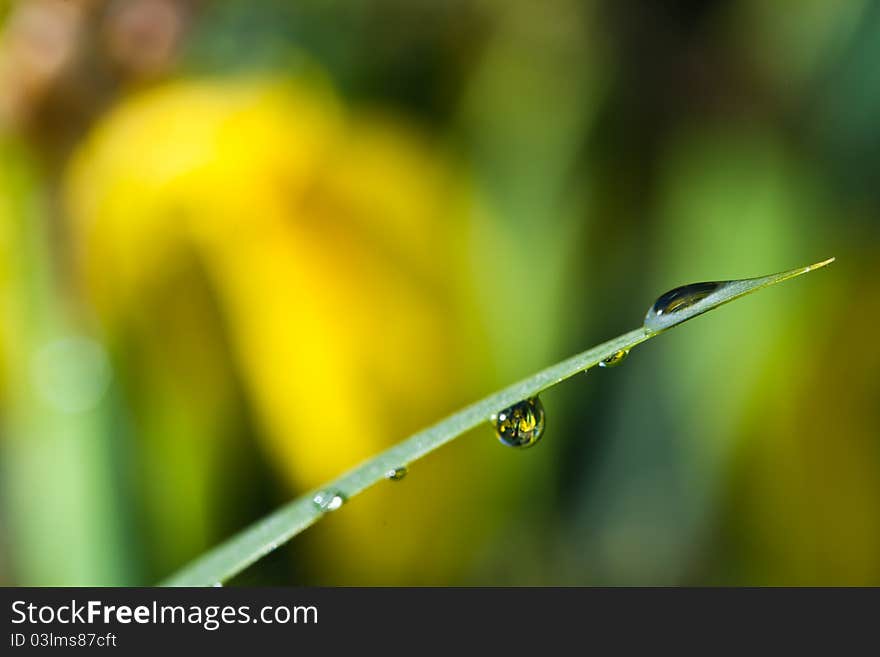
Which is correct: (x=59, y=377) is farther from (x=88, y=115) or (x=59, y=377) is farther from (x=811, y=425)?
(x=811, y=425)

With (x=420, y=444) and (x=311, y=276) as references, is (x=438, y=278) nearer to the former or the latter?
(x=311, y=276)

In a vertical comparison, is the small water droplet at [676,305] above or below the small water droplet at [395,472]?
above

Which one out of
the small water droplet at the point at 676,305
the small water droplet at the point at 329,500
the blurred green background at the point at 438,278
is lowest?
the small water droplet at the point at 329,500

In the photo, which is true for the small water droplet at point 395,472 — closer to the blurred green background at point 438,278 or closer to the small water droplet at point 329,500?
the small water droplet at point 329,500

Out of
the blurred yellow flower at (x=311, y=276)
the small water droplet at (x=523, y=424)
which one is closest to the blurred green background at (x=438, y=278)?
the blurred yellow flower at (x=311, y=276)

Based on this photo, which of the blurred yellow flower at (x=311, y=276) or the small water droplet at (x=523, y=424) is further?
the blurred yellow flower at (x=311, y=276)

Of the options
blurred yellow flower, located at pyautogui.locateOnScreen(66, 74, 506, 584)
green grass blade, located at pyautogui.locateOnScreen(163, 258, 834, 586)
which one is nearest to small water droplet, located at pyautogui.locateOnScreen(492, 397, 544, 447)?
green grass blade, located at pyautogui.locateOnScreen(163, 258, 834, 586)
